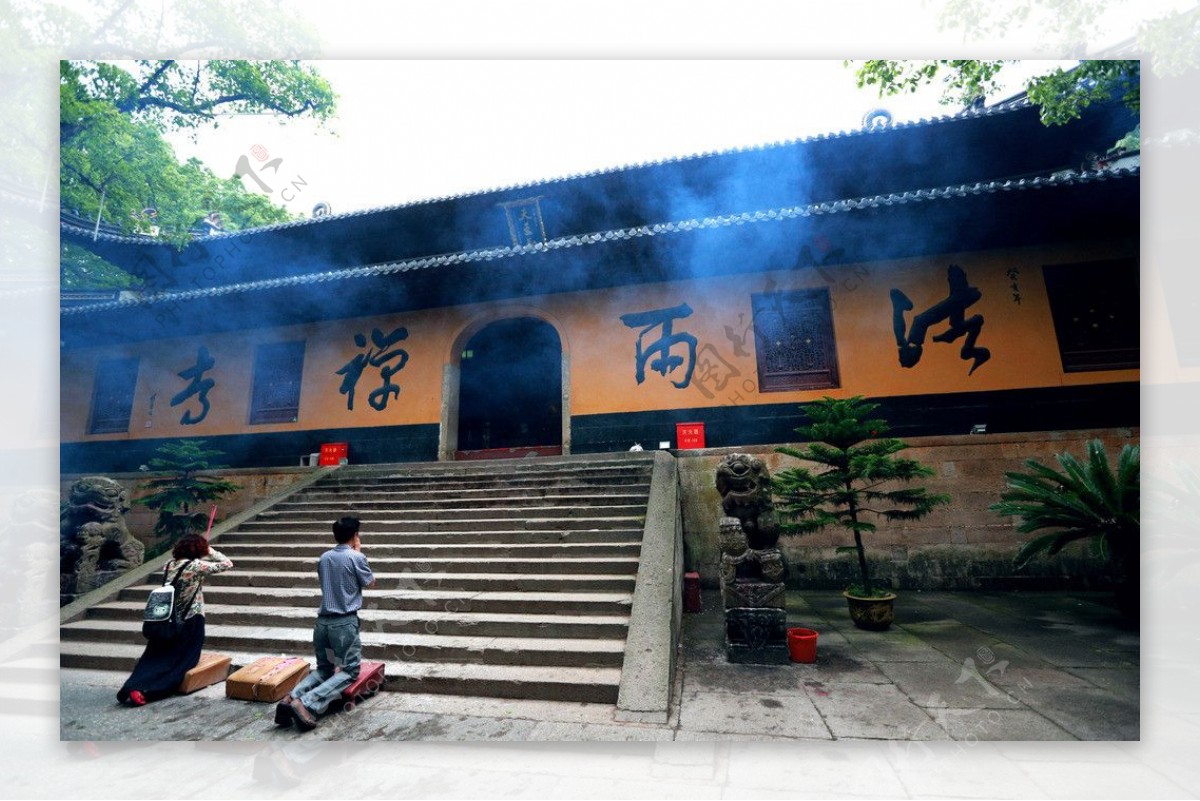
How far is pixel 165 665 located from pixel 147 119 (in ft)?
22.4

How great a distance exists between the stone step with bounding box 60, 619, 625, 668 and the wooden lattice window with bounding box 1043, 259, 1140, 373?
27.2ft

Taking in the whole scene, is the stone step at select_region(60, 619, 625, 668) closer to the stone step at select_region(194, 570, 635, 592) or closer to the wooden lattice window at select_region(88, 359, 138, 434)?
the stone step at select_region(194, 570, 635, 592)

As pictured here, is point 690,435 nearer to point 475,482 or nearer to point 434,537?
→ point 475,482

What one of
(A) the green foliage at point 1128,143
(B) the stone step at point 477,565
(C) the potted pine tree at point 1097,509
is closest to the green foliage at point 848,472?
(C) the potted pine tree at point 1097,509

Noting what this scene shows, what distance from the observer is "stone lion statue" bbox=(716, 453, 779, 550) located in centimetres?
452

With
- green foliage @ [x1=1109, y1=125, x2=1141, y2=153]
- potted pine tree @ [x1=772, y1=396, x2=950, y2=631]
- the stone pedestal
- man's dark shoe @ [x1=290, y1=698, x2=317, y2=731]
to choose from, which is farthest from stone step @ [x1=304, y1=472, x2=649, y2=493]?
green foliage @ [x1=1109, y1=125, x2=1141, y2=153]

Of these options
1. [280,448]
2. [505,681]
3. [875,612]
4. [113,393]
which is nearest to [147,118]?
[280,448]

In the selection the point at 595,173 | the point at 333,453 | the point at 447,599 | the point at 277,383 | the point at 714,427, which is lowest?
the point at 447,599

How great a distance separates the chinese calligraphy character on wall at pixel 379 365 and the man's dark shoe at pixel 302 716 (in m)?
7.44

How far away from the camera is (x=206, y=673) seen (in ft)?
13.1

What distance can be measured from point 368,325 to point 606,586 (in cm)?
813

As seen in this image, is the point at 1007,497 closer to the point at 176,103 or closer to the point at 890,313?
the point at 890,313

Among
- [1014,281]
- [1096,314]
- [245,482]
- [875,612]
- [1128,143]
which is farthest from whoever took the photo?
[245,482]

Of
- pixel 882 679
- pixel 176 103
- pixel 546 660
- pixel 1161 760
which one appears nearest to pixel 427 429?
pixel 176 103
